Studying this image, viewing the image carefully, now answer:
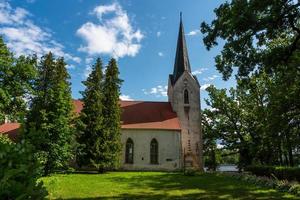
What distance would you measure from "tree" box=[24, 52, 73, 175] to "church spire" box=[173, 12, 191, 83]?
67.8ft

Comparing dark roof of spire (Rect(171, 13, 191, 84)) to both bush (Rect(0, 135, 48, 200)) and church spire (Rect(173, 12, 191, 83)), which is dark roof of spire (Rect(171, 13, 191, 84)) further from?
bush (Rect(0, 135, 48, 200))

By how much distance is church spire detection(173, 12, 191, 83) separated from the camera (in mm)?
43844

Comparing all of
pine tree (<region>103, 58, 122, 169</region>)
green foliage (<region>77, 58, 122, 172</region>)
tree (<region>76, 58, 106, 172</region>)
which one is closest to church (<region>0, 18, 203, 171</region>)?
pine tree (<region>103, 58, 122, 169</region>)

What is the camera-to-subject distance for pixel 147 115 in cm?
4047

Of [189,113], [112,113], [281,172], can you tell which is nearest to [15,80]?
[112,113]

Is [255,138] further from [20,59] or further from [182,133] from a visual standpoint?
[20,59]

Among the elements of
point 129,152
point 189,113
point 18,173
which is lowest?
point 18,173

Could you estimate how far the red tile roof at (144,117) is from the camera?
38375 mm

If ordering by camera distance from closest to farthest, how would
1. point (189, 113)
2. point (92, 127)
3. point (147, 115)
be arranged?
1. point (92, 127)
2. point (147, 115)
3. point (189, 113)

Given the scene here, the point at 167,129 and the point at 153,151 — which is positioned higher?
the point at 167,129

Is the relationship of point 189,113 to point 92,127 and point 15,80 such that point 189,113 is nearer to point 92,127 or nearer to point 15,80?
point 92,127

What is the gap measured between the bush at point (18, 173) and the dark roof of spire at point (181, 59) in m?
41.3

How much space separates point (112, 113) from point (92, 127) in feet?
9.54

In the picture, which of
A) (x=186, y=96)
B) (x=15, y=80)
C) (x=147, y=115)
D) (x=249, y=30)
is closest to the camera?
(x=249, y=30)
